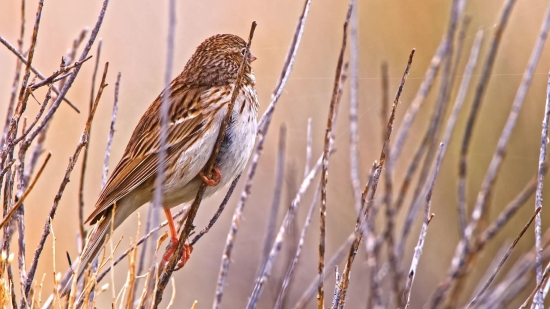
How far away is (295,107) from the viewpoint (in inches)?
250

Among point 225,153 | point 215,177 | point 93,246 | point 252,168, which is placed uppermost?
point 225,153

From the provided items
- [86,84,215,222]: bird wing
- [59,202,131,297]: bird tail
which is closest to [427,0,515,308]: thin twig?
[59,202,131,297]: bird tail

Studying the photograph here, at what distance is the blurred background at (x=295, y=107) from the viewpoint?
5805mm

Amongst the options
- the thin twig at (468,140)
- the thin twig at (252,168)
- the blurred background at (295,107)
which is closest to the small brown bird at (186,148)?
the thin twig at (252,168)

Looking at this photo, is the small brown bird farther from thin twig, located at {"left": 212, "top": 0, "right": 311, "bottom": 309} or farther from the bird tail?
thin twig, located at {"left": 212, "top": 0, "right": 311, "bottom": 309}

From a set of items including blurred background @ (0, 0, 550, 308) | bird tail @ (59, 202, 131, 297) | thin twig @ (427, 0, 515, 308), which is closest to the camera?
thin twig @ (427, 0, 515, 308)

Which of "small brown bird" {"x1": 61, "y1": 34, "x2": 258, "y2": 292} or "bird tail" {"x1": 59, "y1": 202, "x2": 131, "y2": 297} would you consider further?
"small brown bird" {"x1": 61, "y1": 34, "x2": 258, "y2": 292}

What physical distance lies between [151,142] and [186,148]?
0.27 meters

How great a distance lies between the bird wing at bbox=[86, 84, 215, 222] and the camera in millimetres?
3346

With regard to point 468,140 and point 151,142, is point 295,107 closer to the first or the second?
point 151,142

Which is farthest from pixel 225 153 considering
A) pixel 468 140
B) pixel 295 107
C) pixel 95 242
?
pixel 295 107

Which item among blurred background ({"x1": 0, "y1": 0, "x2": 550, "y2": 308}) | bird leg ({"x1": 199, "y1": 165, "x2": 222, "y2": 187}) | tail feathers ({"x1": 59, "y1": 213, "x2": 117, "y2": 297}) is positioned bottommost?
tail feathers ({"x1": 59, "y1": 213, "x2": 117, "y2": 297})

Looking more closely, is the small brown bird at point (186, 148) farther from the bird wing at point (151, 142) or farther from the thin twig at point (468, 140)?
the thin twig at point (468, 140)

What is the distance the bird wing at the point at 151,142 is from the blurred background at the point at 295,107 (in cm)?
221
